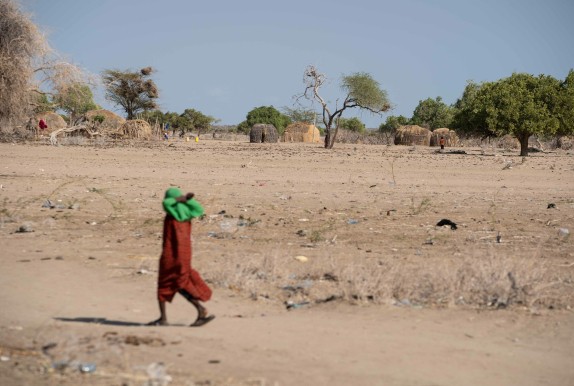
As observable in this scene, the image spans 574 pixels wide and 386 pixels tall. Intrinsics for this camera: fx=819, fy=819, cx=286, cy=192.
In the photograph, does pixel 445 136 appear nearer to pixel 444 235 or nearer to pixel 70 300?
pixel 444 235

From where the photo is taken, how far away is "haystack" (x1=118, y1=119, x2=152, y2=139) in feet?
130

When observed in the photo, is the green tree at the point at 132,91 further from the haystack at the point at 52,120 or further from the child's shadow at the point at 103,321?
the child's shadow at the point at 103,321

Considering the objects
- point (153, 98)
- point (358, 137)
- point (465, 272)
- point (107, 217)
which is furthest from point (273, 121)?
point (465, 272)

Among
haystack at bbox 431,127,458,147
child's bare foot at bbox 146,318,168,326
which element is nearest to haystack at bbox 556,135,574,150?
haystack at bbox 431,127,458,147

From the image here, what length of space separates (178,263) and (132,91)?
41933mm

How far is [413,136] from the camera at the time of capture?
4900 cm

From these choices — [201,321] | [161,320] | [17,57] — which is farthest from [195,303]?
[17,57]

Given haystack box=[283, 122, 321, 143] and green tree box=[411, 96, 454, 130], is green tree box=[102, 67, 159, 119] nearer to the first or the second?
haystack box=[283, 122, 321, 143]

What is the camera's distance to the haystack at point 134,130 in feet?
130

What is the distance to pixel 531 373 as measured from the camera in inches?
236

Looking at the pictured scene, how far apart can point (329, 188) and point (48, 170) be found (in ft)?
25.0

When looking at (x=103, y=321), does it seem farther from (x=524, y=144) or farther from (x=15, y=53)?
(x=524, y=144)

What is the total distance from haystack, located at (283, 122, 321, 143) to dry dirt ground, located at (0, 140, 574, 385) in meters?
Answer: 30.3

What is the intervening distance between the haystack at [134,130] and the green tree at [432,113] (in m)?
33.0
